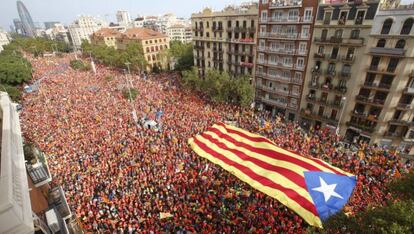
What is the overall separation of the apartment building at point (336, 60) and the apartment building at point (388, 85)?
0.82m

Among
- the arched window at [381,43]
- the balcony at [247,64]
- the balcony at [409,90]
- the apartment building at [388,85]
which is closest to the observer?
the apartment building at [388,85]

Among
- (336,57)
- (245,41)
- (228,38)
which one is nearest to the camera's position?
(336,57)

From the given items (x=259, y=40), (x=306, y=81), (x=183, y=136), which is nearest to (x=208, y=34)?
(x=259, y=40)

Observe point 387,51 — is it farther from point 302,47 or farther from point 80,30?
point 80,30

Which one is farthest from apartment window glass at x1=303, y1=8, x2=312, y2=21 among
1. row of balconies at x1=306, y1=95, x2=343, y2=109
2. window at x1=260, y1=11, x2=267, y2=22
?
row of balconies at x1=306, y1=95, x2=343, y2=109

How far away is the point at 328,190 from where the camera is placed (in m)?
14.9

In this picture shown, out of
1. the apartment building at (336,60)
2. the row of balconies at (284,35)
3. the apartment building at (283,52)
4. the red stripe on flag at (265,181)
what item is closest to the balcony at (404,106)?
the apartment building at (336,60)

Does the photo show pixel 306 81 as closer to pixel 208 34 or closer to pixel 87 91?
pixel 208 34

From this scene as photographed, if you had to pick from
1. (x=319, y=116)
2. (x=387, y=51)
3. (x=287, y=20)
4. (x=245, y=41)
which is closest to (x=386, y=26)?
(x=387, y=51)

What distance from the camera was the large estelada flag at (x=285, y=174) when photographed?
563 inches

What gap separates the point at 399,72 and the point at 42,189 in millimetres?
34327

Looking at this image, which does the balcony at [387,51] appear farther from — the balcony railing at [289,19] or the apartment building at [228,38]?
the apartment building at [228,38]

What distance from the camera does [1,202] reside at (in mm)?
4371

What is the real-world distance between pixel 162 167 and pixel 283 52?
25354mm
